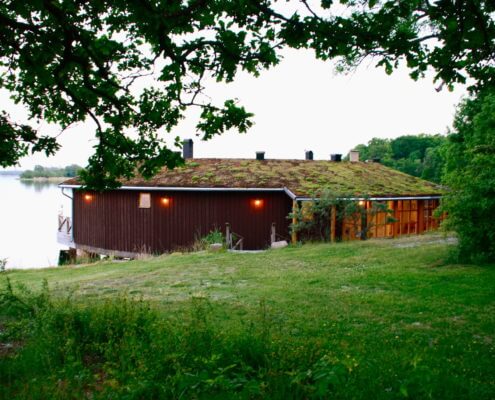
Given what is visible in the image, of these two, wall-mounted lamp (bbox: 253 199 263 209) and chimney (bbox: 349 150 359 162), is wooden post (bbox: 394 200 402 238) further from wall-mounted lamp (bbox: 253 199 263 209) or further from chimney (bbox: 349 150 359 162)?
chimney (bbox: 349 150 359 162)

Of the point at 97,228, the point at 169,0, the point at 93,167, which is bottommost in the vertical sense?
the point at 97,228

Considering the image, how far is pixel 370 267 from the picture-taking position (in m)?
11.2

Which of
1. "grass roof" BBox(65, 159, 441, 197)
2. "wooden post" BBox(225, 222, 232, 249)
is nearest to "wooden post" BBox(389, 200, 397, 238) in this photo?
"grass roof" BBox(65, 159, 441, 197)

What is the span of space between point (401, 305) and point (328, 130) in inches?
2172

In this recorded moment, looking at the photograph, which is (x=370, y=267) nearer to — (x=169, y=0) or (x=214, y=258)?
(x=214, y=258)

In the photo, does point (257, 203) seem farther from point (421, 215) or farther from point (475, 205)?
point (475, 205)

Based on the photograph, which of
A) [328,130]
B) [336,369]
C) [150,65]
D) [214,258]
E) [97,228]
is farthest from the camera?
[328,130]

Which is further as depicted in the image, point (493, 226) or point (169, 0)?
point (493, 226)

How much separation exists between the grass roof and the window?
2.13 feet

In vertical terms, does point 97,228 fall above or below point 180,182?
below

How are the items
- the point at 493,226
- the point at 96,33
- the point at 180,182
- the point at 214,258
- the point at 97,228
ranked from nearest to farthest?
the point at 96,33, the point at 493,226, the point at 214,258, the point at 180,182, the point at 97,228

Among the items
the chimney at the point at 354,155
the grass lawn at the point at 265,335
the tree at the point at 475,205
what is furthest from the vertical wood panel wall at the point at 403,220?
the grass lawn at the point at 265,335

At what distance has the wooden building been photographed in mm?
19859

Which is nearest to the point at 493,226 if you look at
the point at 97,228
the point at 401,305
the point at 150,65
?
the point at 401,305
